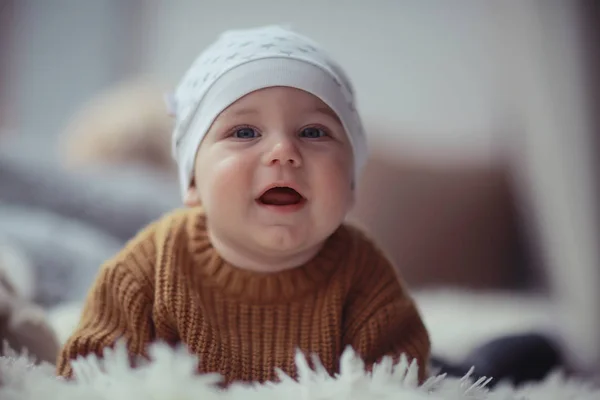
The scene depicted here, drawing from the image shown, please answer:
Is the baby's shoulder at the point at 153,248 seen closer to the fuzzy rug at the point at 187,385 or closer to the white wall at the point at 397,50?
the fuzzy rug at the point at 187,385

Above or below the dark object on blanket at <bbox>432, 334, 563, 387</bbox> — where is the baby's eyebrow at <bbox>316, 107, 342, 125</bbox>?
above

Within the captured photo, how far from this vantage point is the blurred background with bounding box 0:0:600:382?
1.61 meters

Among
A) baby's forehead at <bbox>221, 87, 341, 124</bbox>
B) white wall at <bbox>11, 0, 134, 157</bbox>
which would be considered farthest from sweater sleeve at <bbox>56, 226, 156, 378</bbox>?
white wall at <bbox>11, 0, 134, 157</bbox>

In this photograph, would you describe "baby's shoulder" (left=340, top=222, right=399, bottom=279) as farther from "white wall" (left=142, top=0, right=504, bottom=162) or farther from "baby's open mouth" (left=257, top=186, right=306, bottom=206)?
"white wall" (left=142, top=0, right=504, bottom=162)

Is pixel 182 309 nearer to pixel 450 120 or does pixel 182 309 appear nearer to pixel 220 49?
pixel 220 49

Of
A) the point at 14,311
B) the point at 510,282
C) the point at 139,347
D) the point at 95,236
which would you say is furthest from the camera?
the point at 510,282

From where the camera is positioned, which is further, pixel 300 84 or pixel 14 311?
pixel 14 311

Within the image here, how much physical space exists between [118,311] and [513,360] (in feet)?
2.12

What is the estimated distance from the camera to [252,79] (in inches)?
30.3

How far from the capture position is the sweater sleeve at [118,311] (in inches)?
29.1

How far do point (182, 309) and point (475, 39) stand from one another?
1333mm

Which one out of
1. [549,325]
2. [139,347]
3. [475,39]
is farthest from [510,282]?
[139,347]

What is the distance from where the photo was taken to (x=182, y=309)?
2.56 feet

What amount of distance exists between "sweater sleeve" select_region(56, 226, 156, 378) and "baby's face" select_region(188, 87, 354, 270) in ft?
0.37
